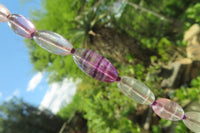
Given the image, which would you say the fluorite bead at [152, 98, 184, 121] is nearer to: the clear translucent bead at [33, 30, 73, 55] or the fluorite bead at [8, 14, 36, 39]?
Answer: the clear translucent bead at [33, 30, 73, 55]

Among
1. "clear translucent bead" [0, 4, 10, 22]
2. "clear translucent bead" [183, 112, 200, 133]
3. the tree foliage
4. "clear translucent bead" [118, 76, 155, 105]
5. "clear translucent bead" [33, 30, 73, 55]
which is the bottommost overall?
"clear translucent bead" [183, 112, 200, 133]

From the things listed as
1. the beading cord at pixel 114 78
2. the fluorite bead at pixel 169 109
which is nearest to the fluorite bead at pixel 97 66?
the beading cord at pixel 114 78

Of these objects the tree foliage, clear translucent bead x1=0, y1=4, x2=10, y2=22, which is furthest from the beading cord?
the tree foliage

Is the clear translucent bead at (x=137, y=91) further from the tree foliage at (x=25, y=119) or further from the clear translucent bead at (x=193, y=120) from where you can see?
the tree foliage at (x=25, y=119)

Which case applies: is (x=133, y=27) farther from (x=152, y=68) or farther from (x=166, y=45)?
(x=152, y=68)

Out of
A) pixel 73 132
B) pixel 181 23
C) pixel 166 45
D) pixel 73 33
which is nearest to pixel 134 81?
pixel 166 45

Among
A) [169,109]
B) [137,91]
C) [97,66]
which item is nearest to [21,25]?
[97,66]
